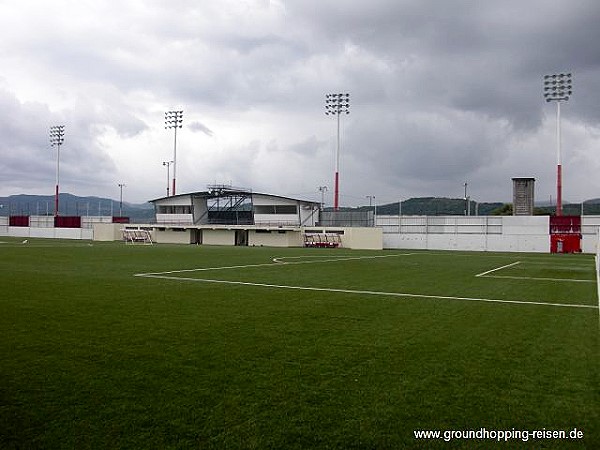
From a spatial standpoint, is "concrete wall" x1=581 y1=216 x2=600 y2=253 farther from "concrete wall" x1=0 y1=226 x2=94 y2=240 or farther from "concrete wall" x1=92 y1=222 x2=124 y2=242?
"concrete wall" x1=0 y1=226 x2=94 y2=240

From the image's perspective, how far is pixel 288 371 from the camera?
687cm

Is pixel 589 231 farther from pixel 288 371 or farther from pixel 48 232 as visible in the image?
pixel 48 232

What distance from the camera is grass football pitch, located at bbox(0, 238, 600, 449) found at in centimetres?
488

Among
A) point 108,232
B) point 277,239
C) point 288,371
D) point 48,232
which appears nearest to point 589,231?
point 277,239

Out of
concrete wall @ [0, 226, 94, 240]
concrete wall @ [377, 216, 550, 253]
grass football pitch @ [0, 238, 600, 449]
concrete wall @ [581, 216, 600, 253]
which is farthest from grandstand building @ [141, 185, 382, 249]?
grass football pitch @ [0, 238, 600, 449]

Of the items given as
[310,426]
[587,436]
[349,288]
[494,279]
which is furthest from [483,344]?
[494,279]

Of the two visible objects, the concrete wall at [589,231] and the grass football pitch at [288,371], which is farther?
the concrete wall at [589,231]

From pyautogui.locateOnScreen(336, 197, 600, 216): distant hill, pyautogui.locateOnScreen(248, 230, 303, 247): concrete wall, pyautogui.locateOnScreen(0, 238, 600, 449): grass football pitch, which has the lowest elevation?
pyautogui.locateOnScreen(0, 238, 600, 449): grass football pitch

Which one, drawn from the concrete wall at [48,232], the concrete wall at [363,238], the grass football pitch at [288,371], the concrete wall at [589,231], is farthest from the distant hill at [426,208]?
the grass football pitch at [288,371]

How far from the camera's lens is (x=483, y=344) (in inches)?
348

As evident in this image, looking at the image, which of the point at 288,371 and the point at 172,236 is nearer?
the point at 288,371

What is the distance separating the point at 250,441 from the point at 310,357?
3047 mm

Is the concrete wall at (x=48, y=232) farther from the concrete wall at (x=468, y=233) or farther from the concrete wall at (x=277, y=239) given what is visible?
the concrete wall at (x=468, y=233)

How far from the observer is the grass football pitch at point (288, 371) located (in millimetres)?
4883
